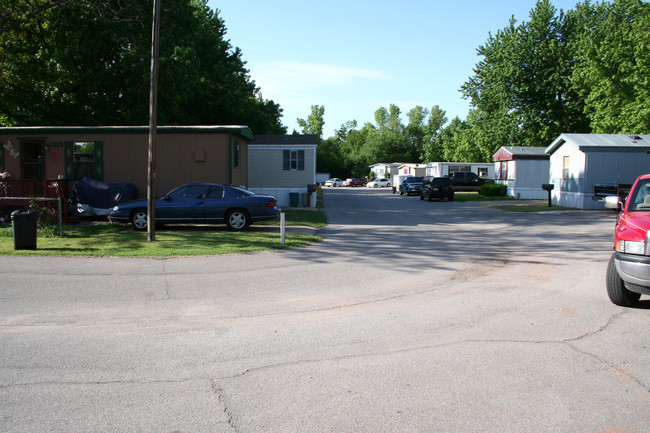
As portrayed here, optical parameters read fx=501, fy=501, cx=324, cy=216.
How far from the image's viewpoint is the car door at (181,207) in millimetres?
15531

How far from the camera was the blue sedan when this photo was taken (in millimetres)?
15594

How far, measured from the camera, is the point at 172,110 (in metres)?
26.6

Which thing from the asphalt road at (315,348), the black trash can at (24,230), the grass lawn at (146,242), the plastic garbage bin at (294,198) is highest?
the plastic garbage bin at (294,198)

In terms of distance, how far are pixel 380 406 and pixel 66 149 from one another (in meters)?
19.2

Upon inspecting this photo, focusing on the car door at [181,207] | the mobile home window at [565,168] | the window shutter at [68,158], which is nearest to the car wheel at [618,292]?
the car door at [181,207]

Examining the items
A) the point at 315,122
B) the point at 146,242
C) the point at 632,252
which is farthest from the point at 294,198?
the point at 315,122

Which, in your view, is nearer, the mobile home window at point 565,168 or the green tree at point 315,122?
the mobile home window at point 565,168

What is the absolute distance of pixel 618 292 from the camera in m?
7.16

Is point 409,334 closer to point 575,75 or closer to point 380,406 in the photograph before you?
point 380,406

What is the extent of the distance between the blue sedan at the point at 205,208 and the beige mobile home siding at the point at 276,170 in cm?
1350

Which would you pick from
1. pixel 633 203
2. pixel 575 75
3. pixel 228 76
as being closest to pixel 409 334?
pixel 633 203

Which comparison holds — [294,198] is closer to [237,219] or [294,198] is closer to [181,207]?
[237,219]

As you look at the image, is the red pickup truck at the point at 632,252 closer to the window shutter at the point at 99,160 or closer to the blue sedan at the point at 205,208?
the blue sedan at the point at 205,208

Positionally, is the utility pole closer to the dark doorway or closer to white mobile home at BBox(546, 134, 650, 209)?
the dark doorway
